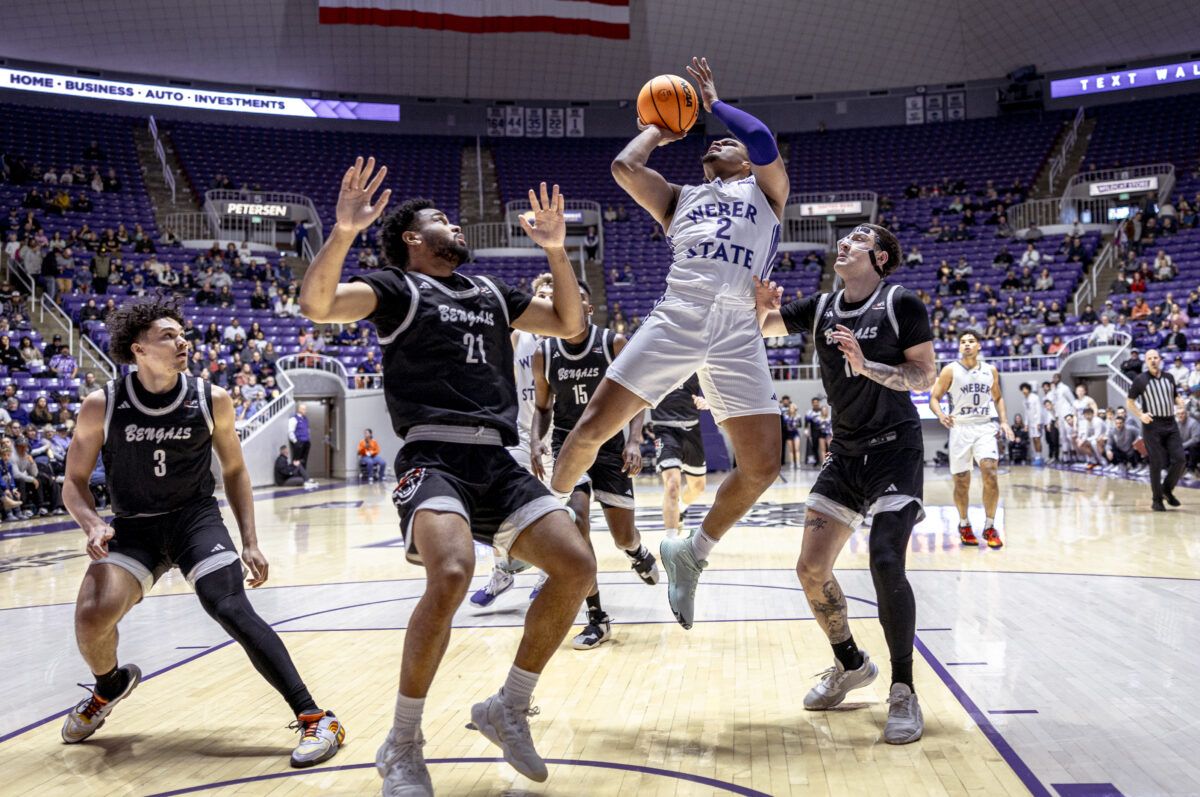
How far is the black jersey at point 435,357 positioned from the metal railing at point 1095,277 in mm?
27251

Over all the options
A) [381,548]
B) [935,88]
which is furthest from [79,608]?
[935,88]

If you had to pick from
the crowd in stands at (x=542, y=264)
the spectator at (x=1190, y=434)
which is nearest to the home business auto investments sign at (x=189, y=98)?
the crowd in stands at (x=542, y=264)

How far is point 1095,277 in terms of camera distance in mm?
28531

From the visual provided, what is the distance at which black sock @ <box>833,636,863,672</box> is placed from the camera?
4.67 meters

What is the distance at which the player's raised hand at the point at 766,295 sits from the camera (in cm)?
468

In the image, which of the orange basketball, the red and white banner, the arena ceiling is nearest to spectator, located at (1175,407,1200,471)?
the orange basketball

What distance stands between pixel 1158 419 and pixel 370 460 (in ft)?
54.1

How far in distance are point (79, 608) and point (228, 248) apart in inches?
1055

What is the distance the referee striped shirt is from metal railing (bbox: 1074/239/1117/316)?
16.2m

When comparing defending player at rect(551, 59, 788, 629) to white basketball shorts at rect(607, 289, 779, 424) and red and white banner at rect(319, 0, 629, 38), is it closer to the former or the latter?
white basketball shorts at rect(607, 289, 779, 424)

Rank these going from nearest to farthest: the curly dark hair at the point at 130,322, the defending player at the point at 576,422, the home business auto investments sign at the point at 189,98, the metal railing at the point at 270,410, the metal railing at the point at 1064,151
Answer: the curly dark hair at the point at 130,322, the defending player at the point at 576,422, the metal railing at the point at 270,410, the home business auto investments sign at the point at 189,98, the metal railing at the point at 1064,151

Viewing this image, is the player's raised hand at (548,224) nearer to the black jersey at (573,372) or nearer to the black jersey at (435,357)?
the black jersey at (435,357)

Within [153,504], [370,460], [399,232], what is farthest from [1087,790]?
[370,460]

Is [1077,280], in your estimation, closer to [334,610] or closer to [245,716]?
[334,610]
